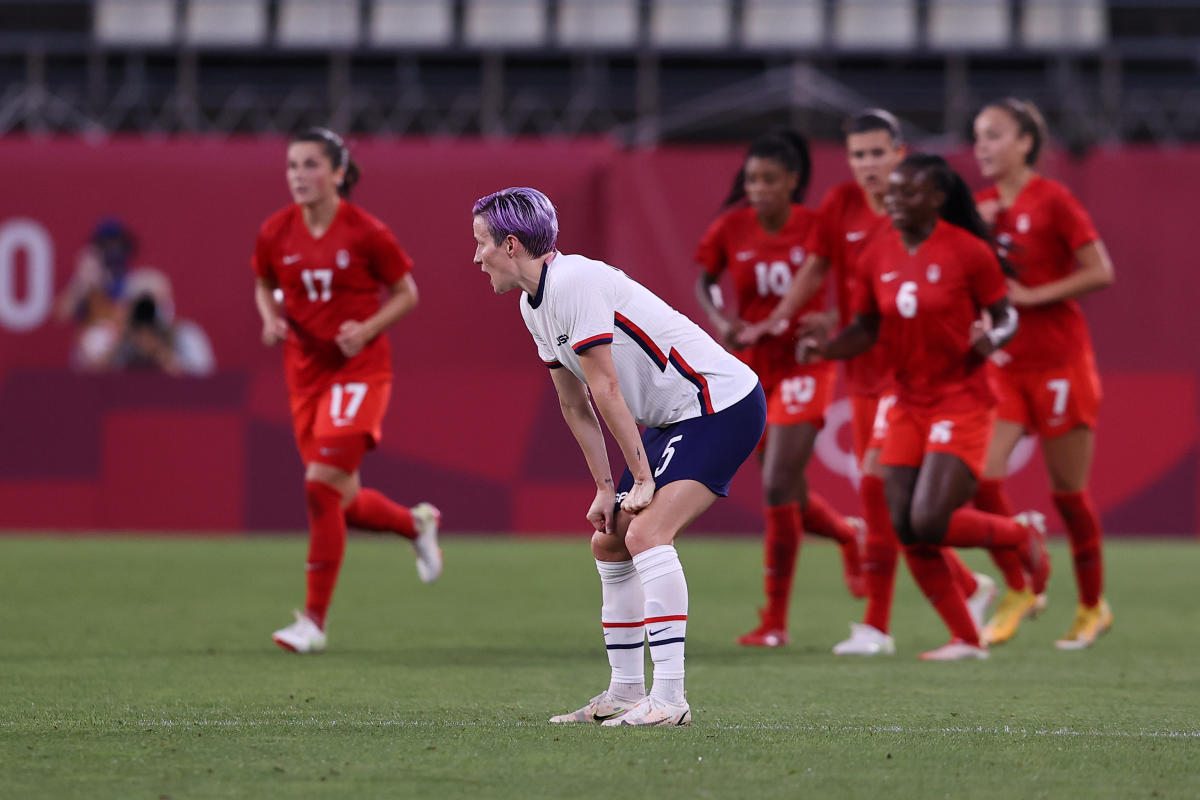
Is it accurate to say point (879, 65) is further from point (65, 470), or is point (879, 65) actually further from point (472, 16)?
point (65, 470)

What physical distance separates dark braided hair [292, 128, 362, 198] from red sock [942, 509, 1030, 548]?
130 inches

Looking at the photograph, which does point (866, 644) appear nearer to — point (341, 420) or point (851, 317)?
point (851, 317)

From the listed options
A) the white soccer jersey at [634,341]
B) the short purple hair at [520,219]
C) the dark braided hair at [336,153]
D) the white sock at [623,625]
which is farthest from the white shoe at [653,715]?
the dark braided hair at [336,153]

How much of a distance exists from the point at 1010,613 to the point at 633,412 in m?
3.62

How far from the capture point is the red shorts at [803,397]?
8.01 meters

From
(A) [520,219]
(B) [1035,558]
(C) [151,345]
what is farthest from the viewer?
(C) [151,345]

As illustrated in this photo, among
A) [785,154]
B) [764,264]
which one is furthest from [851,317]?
[785,154]

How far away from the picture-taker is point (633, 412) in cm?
534

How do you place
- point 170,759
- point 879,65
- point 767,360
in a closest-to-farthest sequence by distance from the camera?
point 170,759, point 767,360, point 879,65

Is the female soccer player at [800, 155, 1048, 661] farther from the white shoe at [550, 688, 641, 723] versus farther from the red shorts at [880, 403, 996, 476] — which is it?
the white shoe at [550, 688, 641, 723]

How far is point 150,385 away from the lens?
1335 centimetres

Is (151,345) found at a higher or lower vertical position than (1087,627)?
higher

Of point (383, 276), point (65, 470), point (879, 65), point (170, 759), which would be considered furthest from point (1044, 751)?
point (879, 65)

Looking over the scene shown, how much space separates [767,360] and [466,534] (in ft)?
19.5
